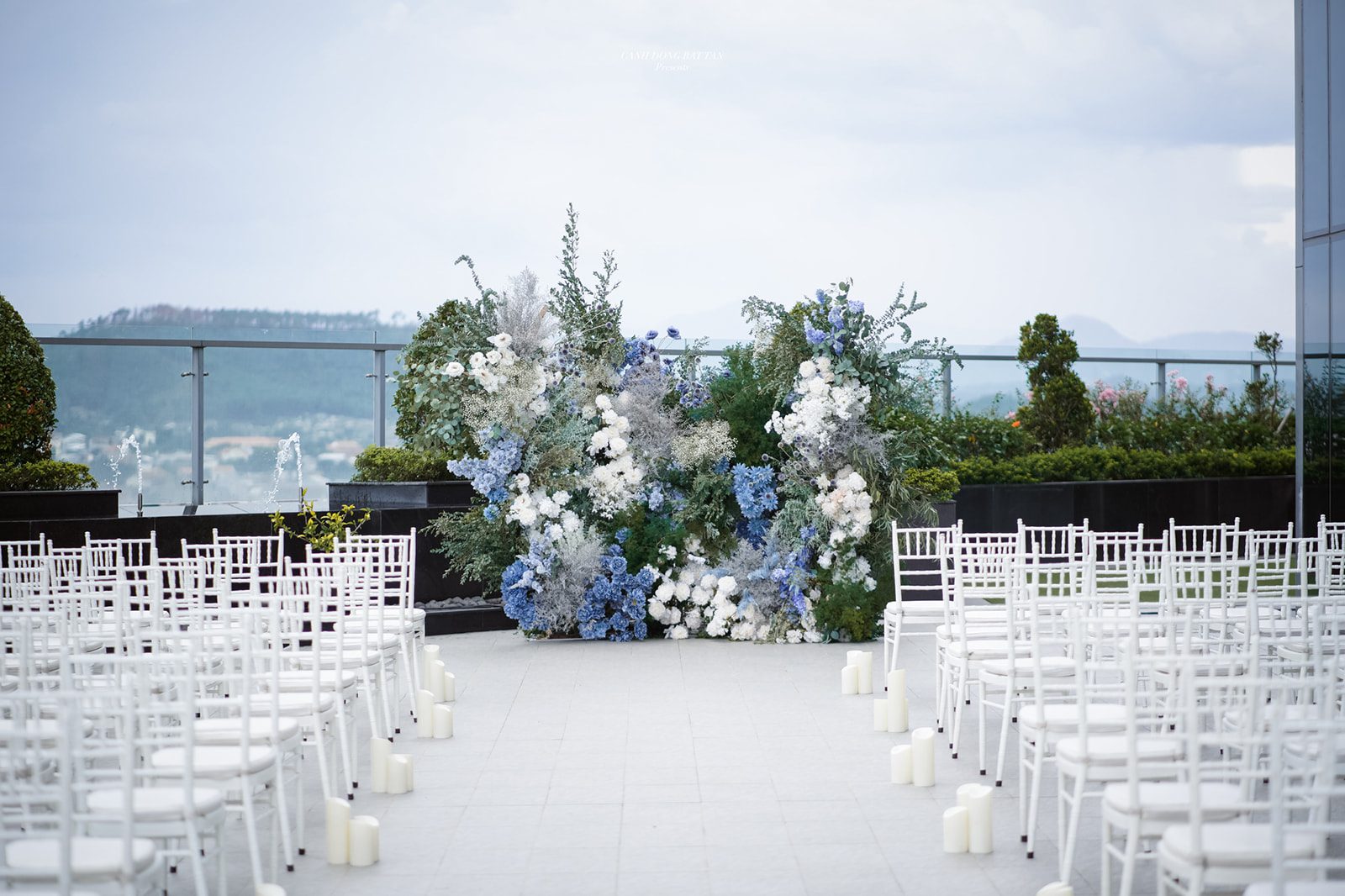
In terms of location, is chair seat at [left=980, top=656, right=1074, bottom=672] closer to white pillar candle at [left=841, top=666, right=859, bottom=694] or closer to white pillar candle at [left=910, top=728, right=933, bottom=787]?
white pillar candle at [left=910, top=728, right=933, bottom=787]

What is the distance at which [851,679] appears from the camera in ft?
21.4

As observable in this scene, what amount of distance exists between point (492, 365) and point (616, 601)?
1.88 meters

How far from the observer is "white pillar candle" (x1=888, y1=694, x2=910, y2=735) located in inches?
221

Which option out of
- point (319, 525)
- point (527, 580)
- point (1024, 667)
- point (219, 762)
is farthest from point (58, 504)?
point (1024, 667)

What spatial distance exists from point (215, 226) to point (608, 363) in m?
8.62

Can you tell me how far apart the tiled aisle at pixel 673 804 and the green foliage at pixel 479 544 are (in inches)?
65.1

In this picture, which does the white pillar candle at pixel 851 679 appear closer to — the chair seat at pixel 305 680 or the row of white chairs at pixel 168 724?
the row of white chairs at pixel 168 724

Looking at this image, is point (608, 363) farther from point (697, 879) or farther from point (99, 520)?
point (697, 879)

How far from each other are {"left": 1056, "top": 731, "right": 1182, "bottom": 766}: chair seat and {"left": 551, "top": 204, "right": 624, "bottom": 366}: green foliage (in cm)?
573

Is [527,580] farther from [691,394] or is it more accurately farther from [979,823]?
[979,823]

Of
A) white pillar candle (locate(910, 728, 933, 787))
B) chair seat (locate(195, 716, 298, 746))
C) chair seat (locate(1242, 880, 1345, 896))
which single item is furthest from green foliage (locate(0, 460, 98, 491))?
chair seat (locate(1242, 880, 1345, 896))

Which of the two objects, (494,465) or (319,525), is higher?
(494,465)

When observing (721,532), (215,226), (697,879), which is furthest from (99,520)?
(215,226)

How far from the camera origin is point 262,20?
14.8 m
